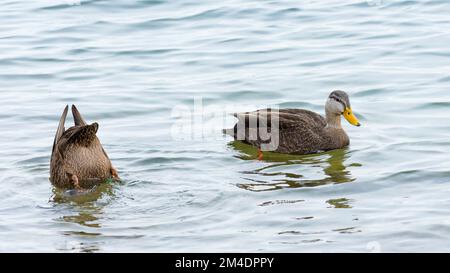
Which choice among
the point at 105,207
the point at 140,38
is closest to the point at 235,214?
the point at 105,207

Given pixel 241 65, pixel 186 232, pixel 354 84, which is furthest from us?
pixel 241 65

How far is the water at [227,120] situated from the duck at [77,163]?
20 centimetres

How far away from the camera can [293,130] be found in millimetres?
11070

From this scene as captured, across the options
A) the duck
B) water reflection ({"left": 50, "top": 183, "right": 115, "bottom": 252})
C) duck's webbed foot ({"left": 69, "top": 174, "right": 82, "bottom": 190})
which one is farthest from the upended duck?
duck's webbed foot ({"left": 69, "top": 174, "right": 82, "bottom": 190})

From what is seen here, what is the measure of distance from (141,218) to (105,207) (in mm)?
590

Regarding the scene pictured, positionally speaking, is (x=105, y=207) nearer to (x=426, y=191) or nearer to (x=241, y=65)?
(x=426, y=191)

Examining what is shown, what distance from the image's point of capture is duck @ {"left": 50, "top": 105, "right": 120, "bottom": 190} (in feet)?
30.7

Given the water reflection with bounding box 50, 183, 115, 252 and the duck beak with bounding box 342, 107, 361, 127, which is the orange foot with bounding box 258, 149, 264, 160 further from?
the water reflection with bounding box 50, 183, 115, 252

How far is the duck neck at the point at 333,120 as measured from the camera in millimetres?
11272

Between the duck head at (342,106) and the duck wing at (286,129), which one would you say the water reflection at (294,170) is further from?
the duck head at (342,106)

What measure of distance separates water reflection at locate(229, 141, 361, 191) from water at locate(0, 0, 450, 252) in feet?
0.08

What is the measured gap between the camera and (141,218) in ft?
27.0

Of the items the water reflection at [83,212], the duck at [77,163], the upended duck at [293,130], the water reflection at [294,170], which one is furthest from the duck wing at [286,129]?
the water reflection at [83,212]

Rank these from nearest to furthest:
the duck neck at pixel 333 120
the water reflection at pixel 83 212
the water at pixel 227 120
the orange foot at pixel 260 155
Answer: the water reflection at pixel 83 212, the water at pixel 227 120, the orange foot at pixel 260 155, the duck neck at pixel 333 120
